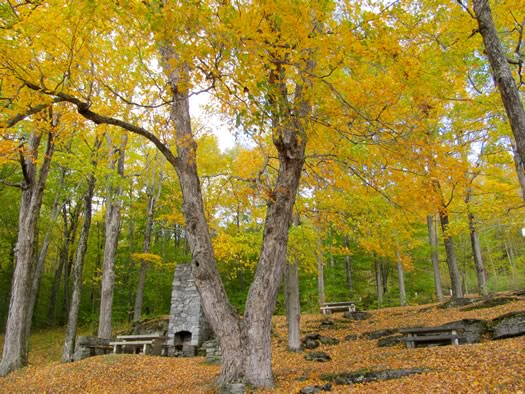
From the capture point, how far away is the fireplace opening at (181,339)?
12047 millimetres

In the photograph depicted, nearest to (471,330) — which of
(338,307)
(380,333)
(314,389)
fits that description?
(380,333)

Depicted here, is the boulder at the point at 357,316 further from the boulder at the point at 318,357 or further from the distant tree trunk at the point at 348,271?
the distant tree trunk at the point at 348,271

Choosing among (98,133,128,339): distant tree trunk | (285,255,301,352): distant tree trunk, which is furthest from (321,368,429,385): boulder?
(98,133,128,339): distant tree trunk

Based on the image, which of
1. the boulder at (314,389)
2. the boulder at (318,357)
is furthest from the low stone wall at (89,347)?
the boulder at (314,389)

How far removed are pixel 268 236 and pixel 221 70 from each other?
2552mm

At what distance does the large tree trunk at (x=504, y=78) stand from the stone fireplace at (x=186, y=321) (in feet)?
33.4

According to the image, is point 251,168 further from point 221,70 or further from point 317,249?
point 221,70

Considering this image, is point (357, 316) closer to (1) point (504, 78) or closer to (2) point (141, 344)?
(2) point (141, 344)

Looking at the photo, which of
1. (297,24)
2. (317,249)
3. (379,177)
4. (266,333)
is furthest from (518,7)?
(266,333)

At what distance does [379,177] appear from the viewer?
690 cm

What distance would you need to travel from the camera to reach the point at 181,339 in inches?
489

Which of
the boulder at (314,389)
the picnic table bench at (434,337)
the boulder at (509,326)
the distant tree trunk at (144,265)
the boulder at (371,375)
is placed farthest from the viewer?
the distant tree trunk at (144,265)

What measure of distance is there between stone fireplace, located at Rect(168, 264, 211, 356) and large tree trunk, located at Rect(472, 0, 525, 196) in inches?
401

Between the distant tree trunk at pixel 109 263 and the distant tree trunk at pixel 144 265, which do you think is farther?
the distant tree trunk at pixel 144 265
